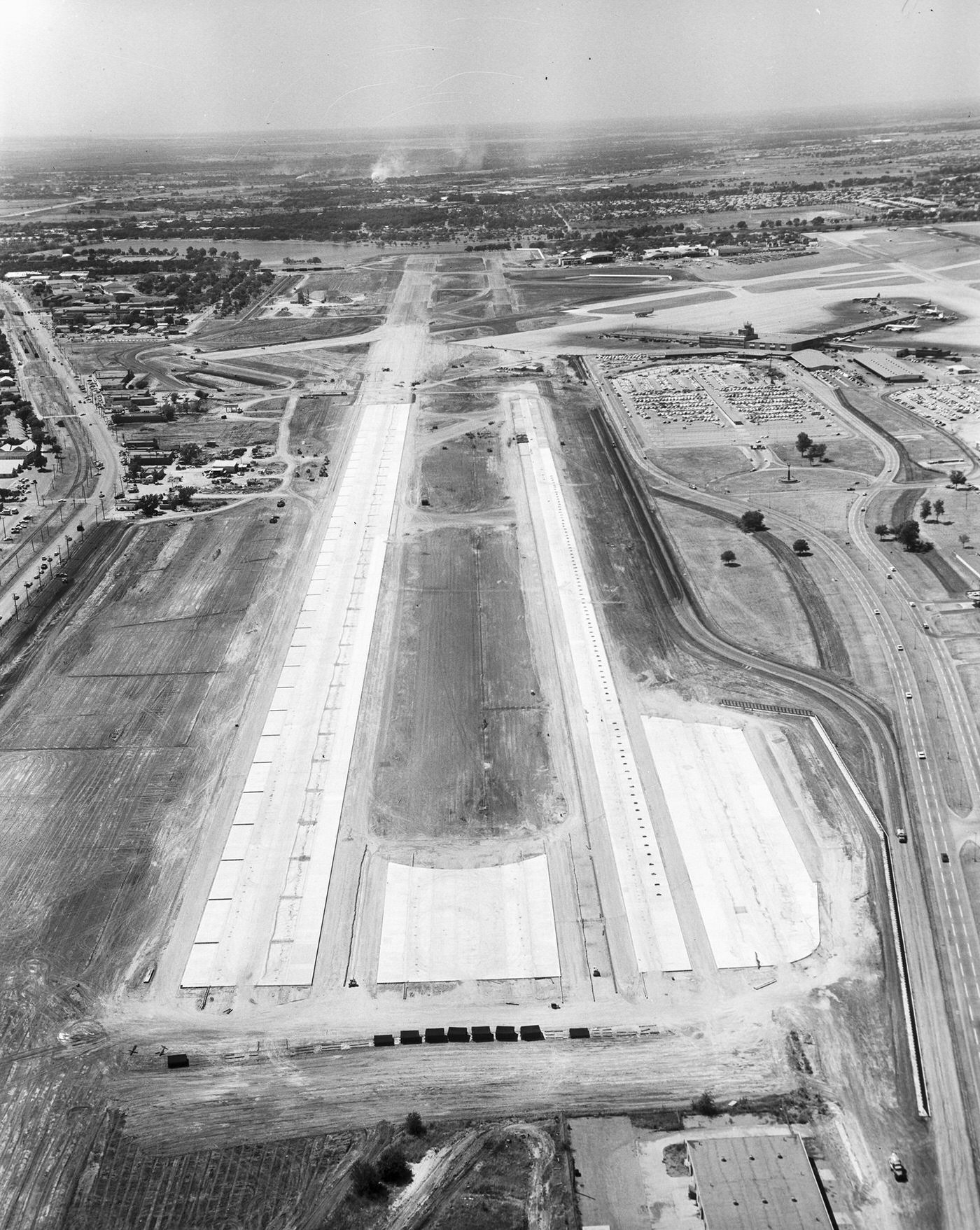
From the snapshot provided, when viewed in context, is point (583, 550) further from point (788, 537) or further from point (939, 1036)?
point (939, 1036)

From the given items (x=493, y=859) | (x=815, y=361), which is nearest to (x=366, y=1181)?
(x=493, y=859)

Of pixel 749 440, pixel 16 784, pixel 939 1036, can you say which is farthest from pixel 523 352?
pixel 939 1036

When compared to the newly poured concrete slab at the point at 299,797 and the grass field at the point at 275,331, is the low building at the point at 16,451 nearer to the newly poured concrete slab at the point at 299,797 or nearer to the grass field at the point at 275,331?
the newly poured concrete slab at the point at 299,797

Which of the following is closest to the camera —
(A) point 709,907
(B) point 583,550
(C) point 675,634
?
(A) point 709,907

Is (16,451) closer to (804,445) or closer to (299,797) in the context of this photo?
(299,797)

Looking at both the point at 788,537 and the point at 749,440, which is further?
the point at 749,440

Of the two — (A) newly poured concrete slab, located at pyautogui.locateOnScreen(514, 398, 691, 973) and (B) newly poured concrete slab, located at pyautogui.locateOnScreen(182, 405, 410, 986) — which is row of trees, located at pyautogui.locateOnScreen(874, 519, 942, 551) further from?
(B) newly poured concrete slab, located at pyautogui.locateOnScreen(182, 405, 410, 986)
